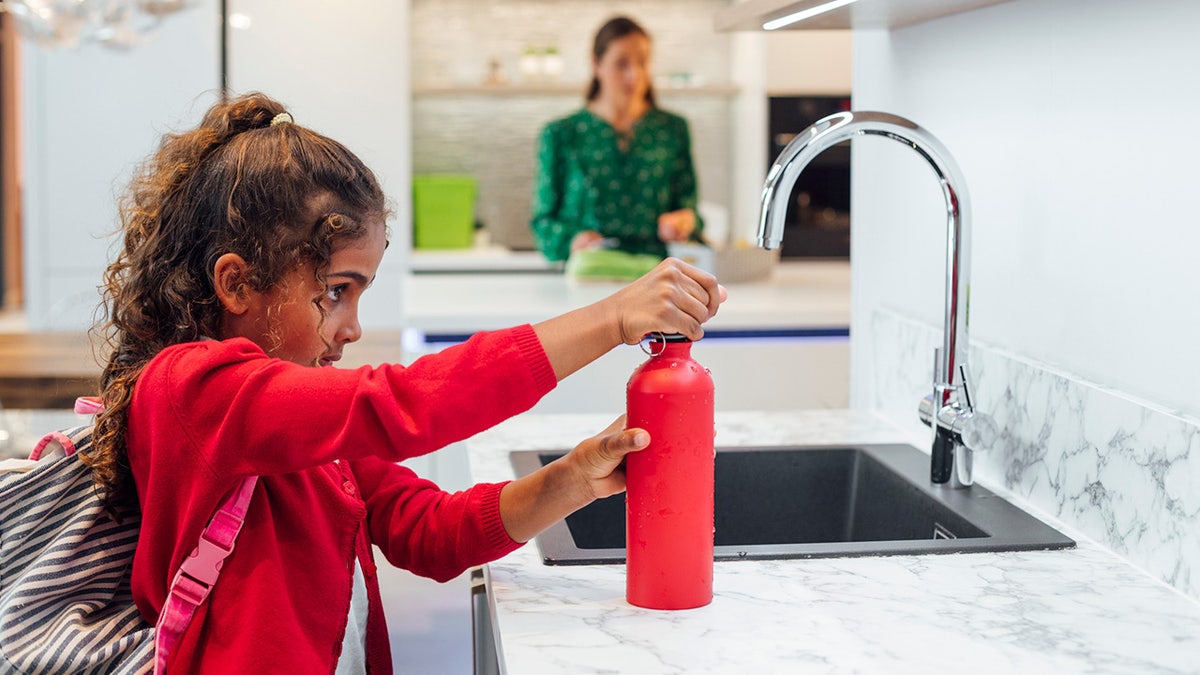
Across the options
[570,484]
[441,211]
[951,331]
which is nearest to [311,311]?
[570,484]

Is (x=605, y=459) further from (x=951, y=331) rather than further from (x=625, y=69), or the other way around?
(x=625, y=69)

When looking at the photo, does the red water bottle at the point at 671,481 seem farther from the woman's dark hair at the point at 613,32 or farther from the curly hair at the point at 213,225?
→ the woman's dark hair at the point at 613,32

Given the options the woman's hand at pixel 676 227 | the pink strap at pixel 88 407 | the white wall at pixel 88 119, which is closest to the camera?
the pink strap at pixel 88 407

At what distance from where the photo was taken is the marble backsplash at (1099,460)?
3.55 feet

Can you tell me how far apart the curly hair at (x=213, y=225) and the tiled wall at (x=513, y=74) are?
13.0 ft

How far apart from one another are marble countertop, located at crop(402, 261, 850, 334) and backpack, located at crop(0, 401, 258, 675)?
1696 millimetres

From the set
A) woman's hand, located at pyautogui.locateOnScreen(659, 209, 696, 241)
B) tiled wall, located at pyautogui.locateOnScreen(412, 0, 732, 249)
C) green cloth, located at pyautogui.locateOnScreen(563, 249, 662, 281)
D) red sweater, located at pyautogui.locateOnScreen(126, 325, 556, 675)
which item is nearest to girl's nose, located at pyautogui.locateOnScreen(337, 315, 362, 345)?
red sweater, located at pyautogui.locateOnScreen(126, 325, 556, 675)

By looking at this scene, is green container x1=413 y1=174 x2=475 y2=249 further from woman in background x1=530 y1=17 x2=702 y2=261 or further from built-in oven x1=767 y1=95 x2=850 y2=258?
built-in oven x1=767 y1=95 x2=850 y2=258

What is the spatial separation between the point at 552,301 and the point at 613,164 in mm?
1029

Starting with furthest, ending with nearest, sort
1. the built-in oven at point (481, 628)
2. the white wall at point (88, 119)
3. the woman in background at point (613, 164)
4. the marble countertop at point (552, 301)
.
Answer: the white wall at point (88, 119) → the woman in background at point (613, 164) → the marble countertop at point (552, 301) → the built-in oven at point (481, 628)

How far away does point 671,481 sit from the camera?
3.28 ft

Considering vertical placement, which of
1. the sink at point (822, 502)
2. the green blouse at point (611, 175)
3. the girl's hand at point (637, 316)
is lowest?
the sink at point (822, 502)

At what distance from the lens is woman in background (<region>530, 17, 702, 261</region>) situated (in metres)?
3.83

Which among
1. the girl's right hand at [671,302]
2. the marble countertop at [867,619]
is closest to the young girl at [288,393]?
the girl's right hand at [671,302]
